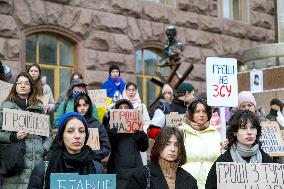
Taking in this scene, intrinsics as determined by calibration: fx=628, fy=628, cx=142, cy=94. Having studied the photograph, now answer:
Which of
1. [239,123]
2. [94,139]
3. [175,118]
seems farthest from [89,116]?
[239,123]

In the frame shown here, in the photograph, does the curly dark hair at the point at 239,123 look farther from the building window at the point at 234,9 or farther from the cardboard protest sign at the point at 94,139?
the building window at the point at 234,9

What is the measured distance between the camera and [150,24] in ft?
47.3

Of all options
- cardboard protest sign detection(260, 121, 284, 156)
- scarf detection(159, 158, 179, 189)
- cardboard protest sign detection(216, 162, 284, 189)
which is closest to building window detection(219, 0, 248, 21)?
cardboard protest sign detection(260, 121, 284, 156)

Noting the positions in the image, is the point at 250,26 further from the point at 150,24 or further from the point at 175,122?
the point at 175,122

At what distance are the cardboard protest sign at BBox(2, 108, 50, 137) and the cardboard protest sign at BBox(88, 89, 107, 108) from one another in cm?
317

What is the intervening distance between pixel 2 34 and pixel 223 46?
22.8 ft

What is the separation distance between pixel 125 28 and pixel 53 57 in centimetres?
192

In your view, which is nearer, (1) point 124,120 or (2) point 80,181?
(2) point 80,181

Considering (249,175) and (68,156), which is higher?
(68,156)

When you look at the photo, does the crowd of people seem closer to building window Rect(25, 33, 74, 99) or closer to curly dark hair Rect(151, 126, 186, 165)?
curly dark hair Rect(151, 126, 186, 165)

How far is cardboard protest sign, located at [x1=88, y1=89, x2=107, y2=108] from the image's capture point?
9.70m

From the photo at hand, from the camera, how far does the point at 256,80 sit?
1403 centimetres

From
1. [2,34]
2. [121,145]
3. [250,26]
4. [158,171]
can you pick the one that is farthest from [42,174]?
[250,26]

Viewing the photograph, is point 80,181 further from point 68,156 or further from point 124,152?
point 124,152
